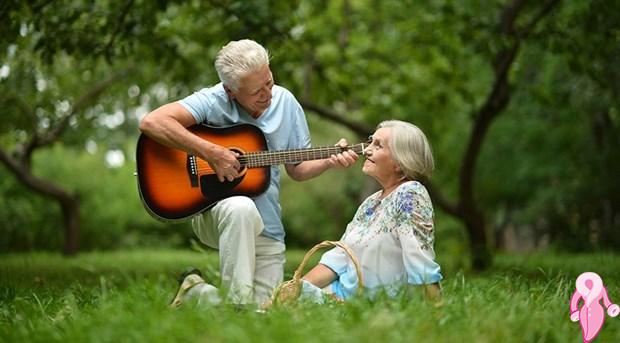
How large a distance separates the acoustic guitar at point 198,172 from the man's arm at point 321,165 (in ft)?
0.13

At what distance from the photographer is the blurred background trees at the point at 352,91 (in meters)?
6.73

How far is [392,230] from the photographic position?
361cm

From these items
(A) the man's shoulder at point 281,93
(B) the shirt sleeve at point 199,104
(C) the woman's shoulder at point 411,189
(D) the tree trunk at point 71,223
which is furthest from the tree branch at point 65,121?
(C) the woman's shoulder at point 411,189

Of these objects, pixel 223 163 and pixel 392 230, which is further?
pixel 223 163

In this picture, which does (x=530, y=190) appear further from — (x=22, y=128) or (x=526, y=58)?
(x=22, y=128)

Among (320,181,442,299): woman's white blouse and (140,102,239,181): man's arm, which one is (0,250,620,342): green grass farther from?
(140,102,239,181): man's arm

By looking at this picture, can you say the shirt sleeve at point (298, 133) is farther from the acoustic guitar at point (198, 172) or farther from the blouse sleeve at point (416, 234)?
the blouse sleeve at point (416, 234)

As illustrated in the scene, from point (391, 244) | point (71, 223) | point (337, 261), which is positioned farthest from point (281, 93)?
point (71, 223)

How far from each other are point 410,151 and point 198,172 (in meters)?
1.05

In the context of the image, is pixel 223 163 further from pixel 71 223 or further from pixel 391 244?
pixel 71 223

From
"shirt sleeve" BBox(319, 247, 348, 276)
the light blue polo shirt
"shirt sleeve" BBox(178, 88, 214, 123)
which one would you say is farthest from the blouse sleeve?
"shirt sleeve" BBox(178, 88, 214, 123)

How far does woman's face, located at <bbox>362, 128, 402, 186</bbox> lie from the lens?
12.4 ft

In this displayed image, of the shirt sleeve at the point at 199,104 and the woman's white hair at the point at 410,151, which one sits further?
the shirt sleeve at the point at 199,104

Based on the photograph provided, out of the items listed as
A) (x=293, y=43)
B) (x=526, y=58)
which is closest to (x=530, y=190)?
(x=526, y=58)
